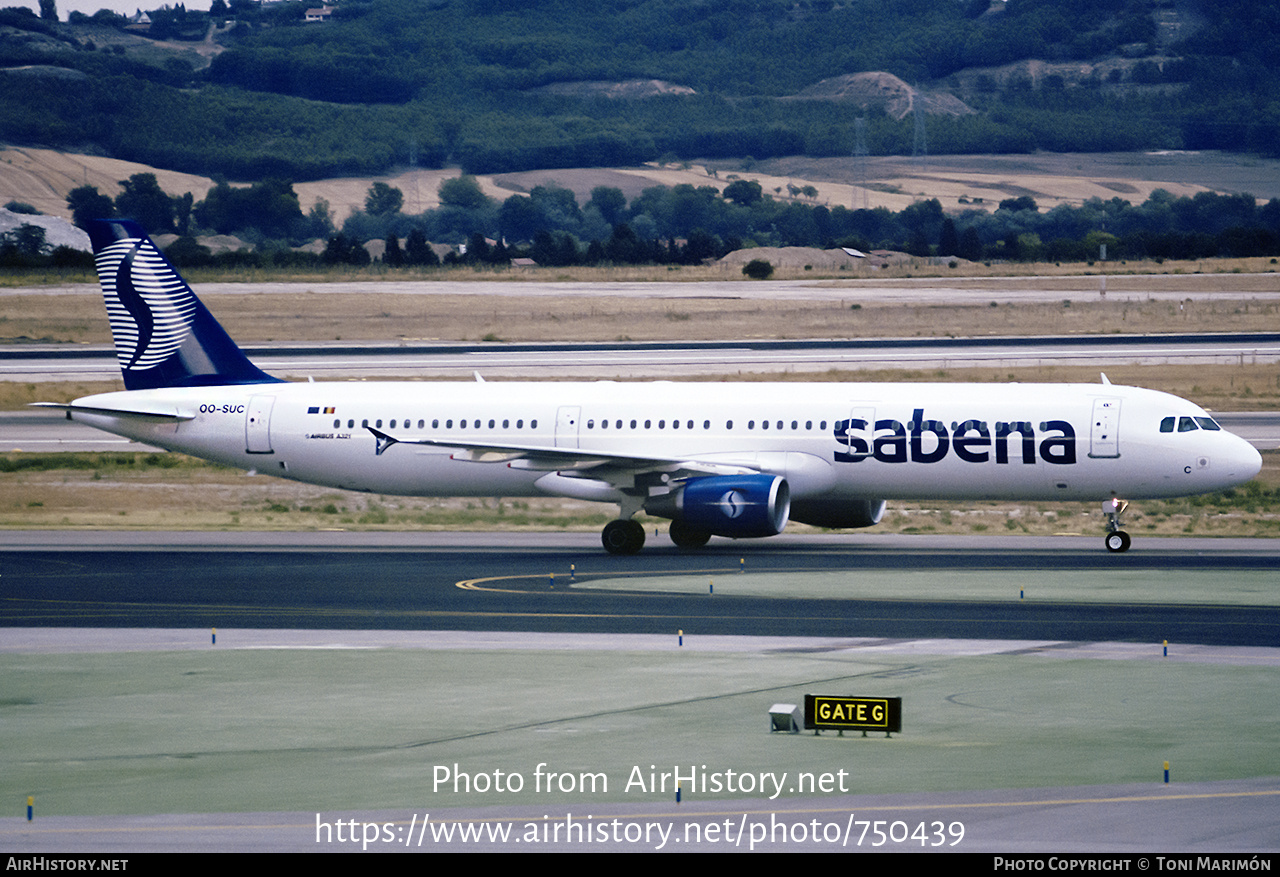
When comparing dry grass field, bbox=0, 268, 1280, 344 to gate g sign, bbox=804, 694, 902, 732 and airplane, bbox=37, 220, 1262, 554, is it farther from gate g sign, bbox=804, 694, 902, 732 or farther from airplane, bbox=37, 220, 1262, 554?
gate g sign, bbox=804, 694, 902, 732

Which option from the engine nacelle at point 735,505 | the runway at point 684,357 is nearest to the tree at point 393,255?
the runway at point 684,357

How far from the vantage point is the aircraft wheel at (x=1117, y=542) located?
135ft

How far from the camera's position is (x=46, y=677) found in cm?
2566

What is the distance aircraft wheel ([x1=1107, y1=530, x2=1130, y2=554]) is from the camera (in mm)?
41250

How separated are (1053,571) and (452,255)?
5288 inches

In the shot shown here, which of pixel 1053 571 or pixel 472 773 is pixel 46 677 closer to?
Result: pixel 472 773

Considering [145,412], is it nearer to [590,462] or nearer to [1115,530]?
[590,462]

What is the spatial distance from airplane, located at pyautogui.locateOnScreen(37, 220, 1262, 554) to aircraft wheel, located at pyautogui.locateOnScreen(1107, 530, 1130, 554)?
2.7 inches

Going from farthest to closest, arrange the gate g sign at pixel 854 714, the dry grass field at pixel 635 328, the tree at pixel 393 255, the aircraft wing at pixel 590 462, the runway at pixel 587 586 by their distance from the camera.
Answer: the tree at pixel 393 255 → the dry grass field at pixel 635 328 → the aircraft wing at pixel 590 462 → the runway at pixel 587 586 → the gate g sign at pixel 854 714

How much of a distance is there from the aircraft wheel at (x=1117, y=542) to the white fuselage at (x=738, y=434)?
3.72 feet

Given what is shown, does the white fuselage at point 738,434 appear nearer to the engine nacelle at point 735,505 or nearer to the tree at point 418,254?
the engine nacelle at point 735,505

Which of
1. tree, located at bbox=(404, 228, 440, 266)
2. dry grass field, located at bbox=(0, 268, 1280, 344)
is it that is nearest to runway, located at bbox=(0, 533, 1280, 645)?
dry grass field, located at bbox=(0, 268, 1280, 344)

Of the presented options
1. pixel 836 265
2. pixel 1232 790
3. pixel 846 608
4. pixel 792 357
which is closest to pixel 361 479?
pixel 846 608

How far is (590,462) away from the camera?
43.1 m
